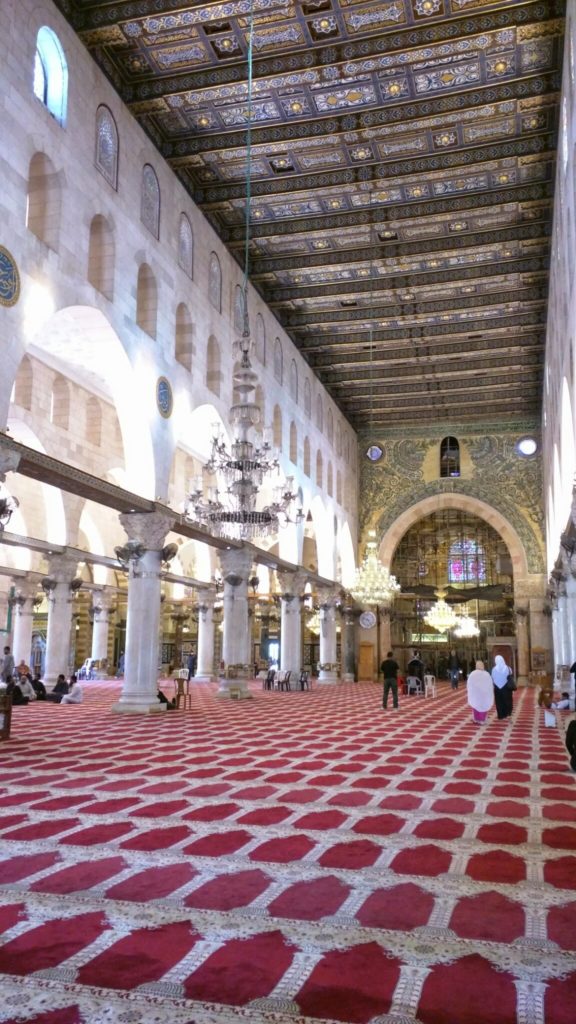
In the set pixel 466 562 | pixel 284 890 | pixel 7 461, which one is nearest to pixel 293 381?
pixel 7 461

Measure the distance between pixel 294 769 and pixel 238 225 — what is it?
9.66m

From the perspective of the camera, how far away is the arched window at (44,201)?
8.47 metres

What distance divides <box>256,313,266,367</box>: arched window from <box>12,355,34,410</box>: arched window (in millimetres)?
3910

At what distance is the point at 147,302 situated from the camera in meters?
10.7

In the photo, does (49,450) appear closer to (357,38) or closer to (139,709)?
(139,709)

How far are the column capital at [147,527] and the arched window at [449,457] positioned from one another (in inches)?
510

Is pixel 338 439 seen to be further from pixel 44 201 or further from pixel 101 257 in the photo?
pixel 44 201

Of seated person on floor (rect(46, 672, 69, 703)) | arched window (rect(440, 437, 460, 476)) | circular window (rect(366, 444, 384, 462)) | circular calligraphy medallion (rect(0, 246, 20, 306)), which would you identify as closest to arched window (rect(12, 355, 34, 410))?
seated person on floor (rect(46, 672, 69, 703))

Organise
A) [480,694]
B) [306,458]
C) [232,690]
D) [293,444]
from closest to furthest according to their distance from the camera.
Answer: [480,694] < [232,690] < [293,444] < [306,458]

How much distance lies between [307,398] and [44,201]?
9.88m

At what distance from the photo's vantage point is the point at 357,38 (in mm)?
9031

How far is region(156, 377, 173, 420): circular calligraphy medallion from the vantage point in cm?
1087

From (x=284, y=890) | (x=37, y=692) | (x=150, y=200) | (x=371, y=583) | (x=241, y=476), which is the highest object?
(x=150, y=200)

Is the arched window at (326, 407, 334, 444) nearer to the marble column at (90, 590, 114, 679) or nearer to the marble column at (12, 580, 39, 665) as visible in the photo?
the marble column at (90, 590, 114, 679)
